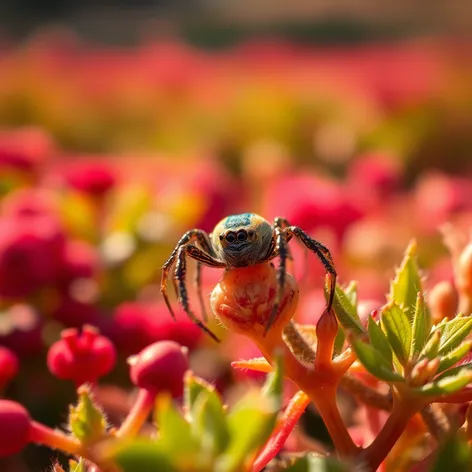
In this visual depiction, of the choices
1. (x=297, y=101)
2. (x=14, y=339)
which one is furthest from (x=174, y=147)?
(x=14, y=339)

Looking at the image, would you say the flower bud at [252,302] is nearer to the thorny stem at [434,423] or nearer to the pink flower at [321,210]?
the thorny stem at [434,423]

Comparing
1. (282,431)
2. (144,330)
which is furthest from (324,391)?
(144,330)

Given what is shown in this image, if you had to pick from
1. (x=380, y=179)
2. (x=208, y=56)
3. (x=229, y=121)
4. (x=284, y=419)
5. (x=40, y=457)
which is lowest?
(x=40, y=457)

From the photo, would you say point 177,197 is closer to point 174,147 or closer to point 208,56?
point 174,147

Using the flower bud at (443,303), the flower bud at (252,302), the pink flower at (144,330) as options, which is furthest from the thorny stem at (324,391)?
the pink flower at (144,330)

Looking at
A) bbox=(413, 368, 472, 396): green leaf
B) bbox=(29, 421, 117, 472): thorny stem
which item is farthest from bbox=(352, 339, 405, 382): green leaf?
bbox=(29, 421, 117, 472): thorny stem

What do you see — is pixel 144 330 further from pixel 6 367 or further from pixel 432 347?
pixel 432 347
